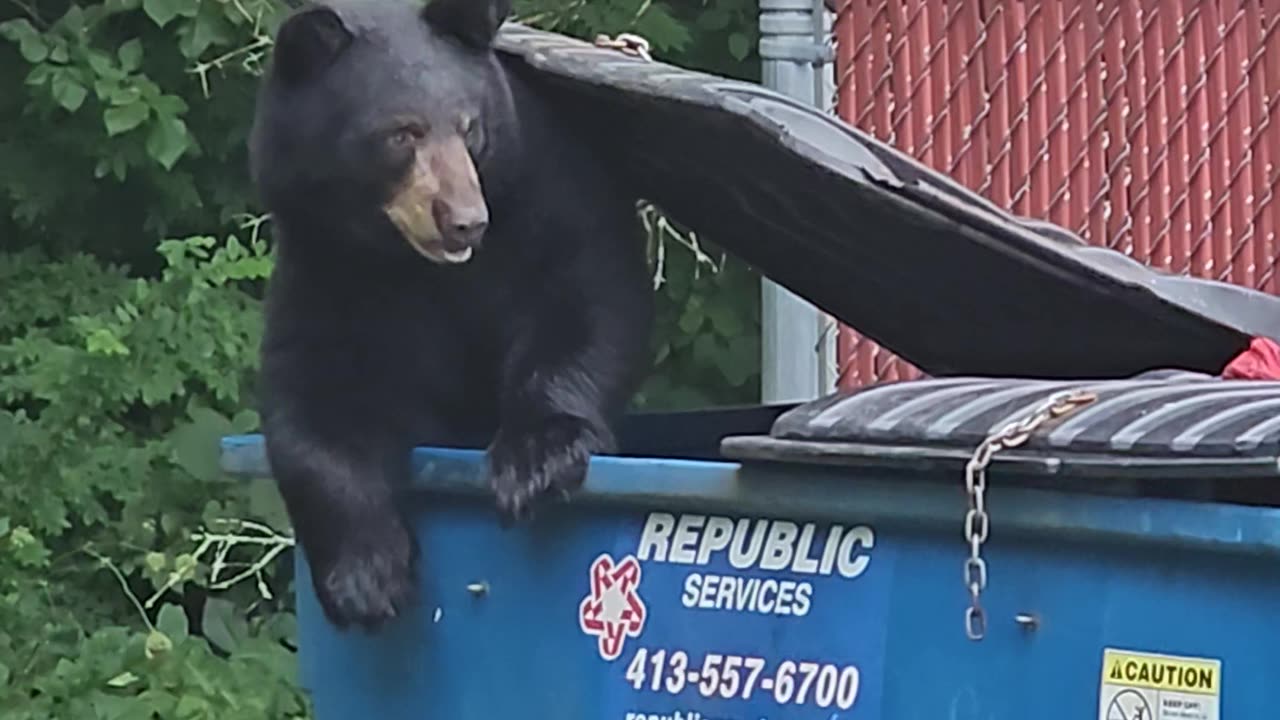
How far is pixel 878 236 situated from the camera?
3.18m

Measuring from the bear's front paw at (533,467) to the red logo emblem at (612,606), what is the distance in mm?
120

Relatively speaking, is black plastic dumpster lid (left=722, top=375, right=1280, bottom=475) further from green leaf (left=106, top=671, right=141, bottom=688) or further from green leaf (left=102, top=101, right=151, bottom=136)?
green leaf (left=102, top=101, right=151, bottom=136)

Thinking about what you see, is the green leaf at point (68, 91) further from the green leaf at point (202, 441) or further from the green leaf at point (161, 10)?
the green leaf at point (202, 441)

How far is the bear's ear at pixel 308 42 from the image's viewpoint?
11.0ft

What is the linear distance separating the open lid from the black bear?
0.43 ft

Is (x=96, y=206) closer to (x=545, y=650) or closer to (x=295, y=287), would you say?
(x=295, y=287)

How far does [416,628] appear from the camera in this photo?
304 cm

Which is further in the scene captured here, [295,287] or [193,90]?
[193,90]

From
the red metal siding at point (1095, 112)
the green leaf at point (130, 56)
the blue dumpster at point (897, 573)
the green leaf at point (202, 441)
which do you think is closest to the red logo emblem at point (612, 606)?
the blue dumpster at point (897, 573)

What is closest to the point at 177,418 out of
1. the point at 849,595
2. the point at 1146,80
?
the point at 1146,80

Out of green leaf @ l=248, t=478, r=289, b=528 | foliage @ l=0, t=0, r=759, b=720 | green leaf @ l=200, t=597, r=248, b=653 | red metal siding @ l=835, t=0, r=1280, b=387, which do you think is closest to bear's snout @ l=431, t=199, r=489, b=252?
green leaf @ l=248, t=478, r=289, b=528

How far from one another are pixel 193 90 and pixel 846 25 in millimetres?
2516

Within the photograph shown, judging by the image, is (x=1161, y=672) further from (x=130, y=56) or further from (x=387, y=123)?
(x=130, y=56)

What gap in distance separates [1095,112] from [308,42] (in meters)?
2.30
